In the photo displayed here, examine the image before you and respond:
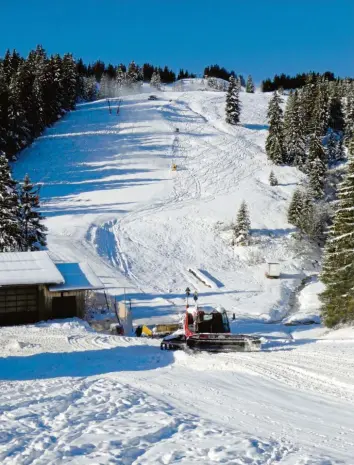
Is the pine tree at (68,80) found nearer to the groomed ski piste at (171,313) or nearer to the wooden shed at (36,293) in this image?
the groomed ski piste at (171,313)

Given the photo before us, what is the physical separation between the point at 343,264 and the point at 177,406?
60.9ft

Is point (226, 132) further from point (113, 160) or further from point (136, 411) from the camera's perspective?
point (136, 411)

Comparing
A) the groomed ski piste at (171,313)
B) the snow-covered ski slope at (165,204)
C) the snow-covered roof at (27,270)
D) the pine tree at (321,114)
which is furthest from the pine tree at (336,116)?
the snow-covered roof at (27,270)

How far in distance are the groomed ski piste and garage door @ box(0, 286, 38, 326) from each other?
262 cm

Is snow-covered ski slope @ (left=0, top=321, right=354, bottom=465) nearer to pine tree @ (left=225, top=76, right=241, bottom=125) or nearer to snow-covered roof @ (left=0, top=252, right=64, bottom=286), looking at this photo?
snow-covered roof @ (left=0, top=252, right=64, bottom=286)

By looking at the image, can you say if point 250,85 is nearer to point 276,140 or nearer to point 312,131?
point 312,131

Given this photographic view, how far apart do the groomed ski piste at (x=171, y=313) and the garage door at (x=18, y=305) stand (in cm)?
262

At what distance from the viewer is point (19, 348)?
1719cm

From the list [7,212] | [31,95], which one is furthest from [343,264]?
[31,95]

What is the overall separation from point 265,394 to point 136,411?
3308 millimetres

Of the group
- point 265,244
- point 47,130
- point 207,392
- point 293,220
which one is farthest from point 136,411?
point 47,130

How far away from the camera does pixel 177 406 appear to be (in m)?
9.93

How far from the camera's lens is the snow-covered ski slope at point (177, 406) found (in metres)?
7.17

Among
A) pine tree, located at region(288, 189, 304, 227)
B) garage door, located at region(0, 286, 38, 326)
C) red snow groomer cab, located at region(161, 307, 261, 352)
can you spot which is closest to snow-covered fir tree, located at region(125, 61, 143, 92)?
pine tree, located at region(288, 189, 304, 227)
